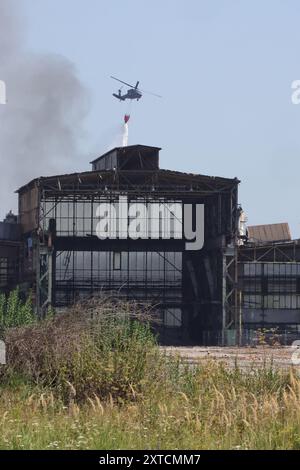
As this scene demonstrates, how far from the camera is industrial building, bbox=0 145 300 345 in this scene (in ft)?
236

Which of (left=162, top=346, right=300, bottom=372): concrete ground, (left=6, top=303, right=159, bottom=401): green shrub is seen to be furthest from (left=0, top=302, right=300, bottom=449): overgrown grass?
(left=162, top=346, right=300, bottom=372): concrete ground

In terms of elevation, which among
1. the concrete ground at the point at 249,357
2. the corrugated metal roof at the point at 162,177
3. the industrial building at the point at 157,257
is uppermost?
Answer: the corrugated metal roof at the point at 162,177

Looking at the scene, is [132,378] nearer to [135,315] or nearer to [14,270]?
[135,315]

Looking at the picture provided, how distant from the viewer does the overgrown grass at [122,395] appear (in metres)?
13.3

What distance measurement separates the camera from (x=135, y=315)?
2158 cm

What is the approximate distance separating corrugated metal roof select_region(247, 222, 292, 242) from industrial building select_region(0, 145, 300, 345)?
9.07 meters

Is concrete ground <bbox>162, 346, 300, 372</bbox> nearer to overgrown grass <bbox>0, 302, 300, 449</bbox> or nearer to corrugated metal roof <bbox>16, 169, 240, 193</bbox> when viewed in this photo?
overgrown grass <bbox>0, 302, 300, 449</bbox>

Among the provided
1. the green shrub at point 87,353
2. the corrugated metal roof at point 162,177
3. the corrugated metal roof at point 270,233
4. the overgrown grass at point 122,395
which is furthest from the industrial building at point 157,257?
the overgrown grass at point 122,395

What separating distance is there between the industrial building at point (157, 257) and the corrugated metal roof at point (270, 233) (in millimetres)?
9073

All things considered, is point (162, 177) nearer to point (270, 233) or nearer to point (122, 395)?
point (270, 233)

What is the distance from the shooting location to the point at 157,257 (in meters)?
79.2

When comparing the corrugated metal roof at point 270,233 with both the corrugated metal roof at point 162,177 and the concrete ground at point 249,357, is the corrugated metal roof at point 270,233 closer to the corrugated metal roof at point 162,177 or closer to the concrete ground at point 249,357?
the corrugated metal roof at point 162,177

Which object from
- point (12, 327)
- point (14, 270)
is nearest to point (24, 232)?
point (14, 270)

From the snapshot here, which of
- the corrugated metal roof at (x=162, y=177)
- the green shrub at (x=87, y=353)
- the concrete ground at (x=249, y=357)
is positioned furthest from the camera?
the corrugated metal roof at (x=162, y=177)
